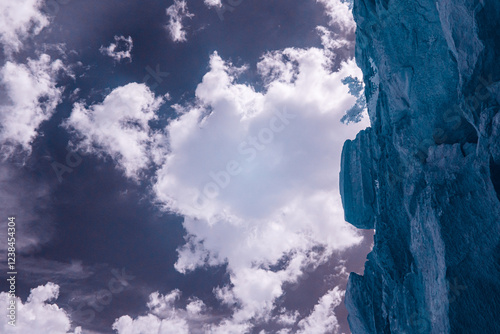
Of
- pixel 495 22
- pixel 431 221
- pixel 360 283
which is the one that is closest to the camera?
pixel 495 22

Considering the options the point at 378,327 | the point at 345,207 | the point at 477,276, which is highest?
the point at 345,207

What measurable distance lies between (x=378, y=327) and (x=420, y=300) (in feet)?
26.8

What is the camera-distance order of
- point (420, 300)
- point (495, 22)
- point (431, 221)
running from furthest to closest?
point (420, 300)
point (431, 221)
point (495, 22)

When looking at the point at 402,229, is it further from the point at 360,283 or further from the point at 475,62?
the point at 475,62

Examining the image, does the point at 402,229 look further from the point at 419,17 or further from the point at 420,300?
the point at 419,17

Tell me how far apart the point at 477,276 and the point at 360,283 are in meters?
16.8

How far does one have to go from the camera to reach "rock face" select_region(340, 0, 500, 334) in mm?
15242

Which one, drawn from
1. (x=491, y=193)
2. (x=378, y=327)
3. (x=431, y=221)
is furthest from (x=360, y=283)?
(x=491, y=193)

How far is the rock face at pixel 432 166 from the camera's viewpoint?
15242mm

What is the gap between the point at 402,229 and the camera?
26.7 meters

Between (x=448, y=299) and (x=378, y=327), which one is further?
(x=378, y=327)

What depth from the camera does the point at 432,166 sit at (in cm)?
2136

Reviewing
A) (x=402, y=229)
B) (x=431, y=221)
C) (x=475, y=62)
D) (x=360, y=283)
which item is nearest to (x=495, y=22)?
(x=475, y=62)

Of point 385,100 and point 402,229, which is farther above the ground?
point 385,100
